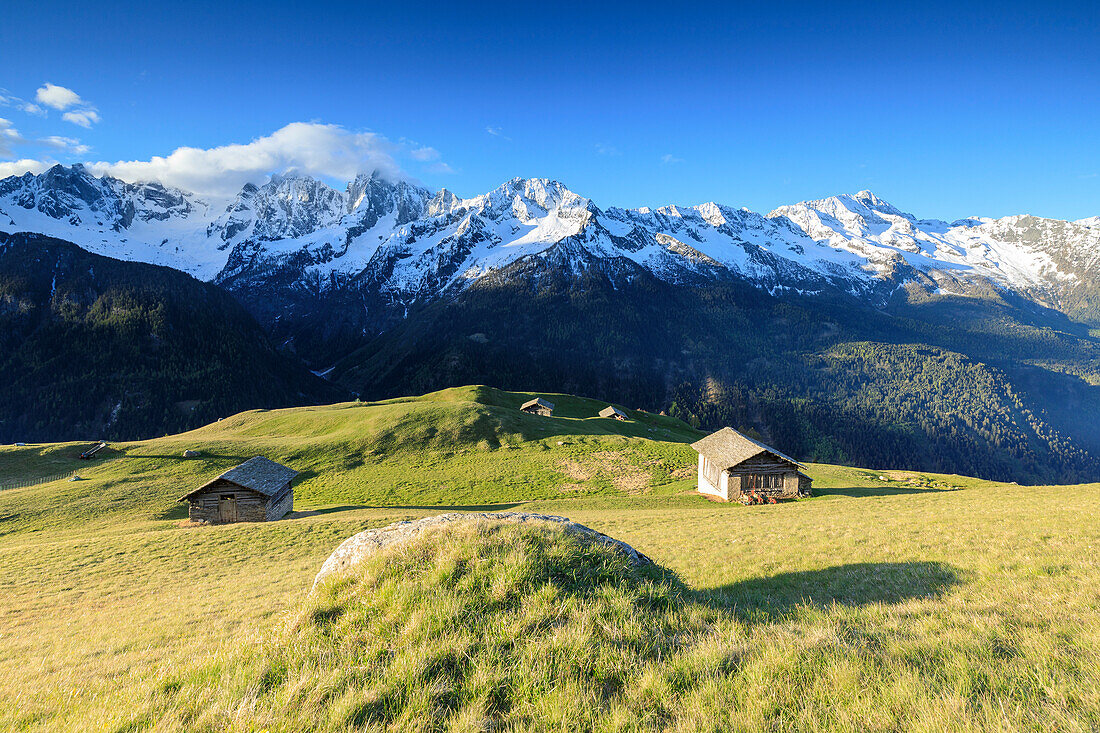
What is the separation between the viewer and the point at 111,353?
543ft

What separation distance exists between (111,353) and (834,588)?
235 meters

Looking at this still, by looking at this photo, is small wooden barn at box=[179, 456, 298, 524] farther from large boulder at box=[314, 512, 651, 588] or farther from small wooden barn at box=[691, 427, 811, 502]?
small wooden barn at box=[691, 427, 811, 502]

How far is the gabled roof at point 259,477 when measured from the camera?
37438mm

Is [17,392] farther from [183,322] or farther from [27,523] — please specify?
[27,523]

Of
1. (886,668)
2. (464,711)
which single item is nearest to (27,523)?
(464,711)

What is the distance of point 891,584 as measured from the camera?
38.0ft

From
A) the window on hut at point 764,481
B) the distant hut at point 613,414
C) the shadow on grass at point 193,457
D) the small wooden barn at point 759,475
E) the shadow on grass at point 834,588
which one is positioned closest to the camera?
the shadow on grass at point 834,588

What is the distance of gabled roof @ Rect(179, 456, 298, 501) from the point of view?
37.4 m

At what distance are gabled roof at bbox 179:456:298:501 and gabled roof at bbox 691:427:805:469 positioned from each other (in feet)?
139

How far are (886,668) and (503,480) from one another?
4656 centimetres

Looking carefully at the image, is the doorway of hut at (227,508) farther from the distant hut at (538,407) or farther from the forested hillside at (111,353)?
the forested hillside at (111,353)

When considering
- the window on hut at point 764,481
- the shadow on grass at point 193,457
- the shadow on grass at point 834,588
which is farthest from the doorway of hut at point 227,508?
the window on hut at point 764,481

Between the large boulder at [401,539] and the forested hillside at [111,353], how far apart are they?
188m

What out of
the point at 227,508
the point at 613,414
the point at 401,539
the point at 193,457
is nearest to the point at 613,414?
the point at 613,414
